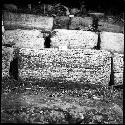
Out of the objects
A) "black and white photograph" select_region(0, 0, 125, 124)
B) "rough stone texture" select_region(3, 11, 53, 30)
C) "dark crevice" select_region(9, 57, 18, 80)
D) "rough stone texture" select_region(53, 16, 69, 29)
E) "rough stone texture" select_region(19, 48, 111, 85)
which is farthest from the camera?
"rough stone texture" select_region(53, 16, 69, 29)

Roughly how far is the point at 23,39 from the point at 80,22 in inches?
45.9

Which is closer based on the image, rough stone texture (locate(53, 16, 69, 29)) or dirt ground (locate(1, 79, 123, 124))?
dirt ground (locate(1, 79, 123, 124))

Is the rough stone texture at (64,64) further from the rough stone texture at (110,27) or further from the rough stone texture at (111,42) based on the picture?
the rough stone texture at (110,27)

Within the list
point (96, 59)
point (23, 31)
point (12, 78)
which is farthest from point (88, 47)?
point (12, 78)

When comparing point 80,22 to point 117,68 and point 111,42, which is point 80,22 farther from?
point 117,68

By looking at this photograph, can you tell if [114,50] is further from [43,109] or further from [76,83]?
[43,109]

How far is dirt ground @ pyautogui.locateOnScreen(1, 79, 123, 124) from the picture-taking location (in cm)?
245

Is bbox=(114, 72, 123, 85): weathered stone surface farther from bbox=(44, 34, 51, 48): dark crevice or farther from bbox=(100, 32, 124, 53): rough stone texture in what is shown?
bbox=(44, 34, 51, 48): dark crevice

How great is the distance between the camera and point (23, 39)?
12.3 feet

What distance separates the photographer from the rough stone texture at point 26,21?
12.6 feet

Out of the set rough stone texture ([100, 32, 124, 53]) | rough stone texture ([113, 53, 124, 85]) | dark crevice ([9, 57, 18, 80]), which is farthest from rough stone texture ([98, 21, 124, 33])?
dark crevice ([9, 57, 18, 80])

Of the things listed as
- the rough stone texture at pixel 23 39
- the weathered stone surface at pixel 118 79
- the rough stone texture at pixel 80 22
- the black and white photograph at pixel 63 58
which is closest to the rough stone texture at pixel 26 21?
the black and white photograph at pixel 63 58

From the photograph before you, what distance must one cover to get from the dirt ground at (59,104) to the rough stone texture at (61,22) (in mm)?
1217

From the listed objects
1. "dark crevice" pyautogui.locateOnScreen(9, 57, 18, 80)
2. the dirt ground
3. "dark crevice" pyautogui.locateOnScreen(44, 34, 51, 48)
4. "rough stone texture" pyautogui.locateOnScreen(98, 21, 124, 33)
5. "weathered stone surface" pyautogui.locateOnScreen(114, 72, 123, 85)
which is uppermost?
"rough stone texture" pyautogui.locateOnScreen(98, 21, 124, 33)
